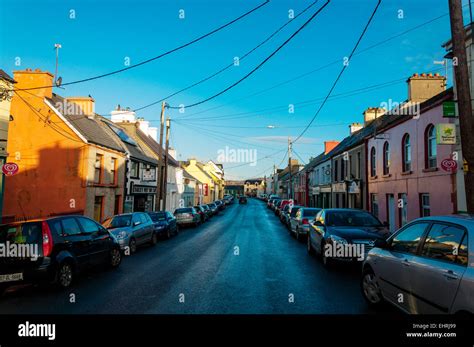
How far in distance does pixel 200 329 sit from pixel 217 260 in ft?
19.6

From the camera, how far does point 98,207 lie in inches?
790

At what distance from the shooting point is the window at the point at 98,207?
1981cm

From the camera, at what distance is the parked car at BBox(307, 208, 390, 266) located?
27.0 feet

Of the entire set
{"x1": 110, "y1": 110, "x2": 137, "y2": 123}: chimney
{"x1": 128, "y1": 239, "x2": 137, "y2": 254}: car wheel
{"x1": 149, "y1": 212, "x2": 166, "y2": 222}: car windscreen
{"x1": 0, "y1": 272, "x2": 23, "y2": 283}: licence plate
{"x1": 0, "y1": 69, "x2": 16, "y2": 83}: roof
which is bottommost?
{"x1": 128, "y1": 239, "x2": 137, "y2": 254}: car wheel

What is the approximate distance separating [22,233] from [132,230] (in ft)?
19.2

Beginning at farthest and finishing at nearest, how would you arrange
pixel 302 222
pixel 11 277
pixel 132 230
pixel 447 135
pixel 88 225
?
pixel 302 222
pixel 132 230
pixel 447 135
pixel 88 225
pixel 11 277

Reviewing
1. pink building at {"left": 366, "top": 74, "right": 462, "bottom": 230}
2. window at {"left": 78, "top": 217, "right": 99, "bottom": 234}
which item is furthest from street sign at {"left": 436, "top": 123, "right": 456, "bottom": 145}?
window at {"left": 78, "top": 217, "right": 99, "bottom": 234}

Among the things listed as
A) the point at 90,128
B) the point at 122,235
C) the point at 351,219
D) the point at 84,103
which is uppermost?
the point at 84,103

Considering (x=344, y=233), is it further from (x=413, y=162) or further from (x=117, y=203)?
(x=117, y=203)

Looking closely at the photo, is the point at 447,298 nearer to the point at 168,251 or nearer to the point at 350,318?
the point at 350,318

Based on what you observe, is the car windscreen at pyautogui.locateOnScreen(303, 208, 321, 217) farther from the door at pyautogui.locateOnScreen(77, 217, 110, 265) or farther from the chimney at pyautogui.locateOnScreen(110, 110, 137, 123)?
the chimney at pyautogui.locateOnScreen(110, 110, 137, 123)

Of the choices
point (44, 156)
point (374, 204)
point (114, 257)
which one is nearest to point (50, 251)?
point (114, 257)

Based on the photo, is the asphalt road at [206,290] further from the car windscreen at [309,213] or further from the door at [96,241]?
the car windscreen at [309,213]

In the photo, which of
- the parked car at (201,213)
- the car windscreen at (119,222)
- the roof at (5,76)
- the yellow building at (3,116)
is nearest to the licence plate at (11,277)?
the car windscreen at (119,222)
